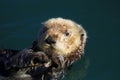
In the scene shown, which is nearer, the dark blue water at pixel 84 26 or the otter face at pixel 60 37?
the otter face at pixel 60 37

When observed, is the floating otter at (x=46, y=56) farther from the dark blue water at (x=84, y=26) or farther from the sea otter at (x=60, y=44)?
the dark blue water at (x=84, y=26)

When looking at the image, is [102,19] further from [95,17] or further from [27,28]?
[27,28]

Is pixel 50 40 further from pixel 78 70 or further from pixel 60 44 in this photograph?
pixel 78 70

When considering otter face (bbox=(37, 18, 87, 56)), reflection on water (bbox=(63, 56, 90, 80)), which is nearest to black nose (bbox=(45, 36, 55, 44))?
otter face (bbox=(37, 18, 87, 56))

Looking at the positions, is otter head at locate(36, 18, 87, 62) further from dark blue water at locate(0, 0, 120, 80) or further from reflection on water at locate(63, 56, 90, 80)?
dark blue water at locate(0, 0, 120, 80)

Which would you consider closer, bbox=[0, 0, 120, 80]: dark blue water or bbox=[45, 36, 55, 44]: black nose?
bbox=[45, 36, 55, 44]: black nose

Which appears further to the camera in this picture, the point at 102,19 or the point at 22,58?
the point at 102,19

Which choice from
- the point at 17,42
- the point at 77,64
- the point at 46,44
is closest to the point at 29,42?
the point at 17,42

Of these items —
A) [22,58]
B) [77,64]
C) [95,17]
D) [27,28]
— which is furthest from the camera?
[95,17]

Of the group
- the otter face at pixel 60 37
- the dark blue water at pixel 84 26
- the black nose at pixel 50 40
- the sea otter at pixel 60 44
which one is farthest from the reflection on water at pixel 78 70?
the black nose at pixel 50 40
